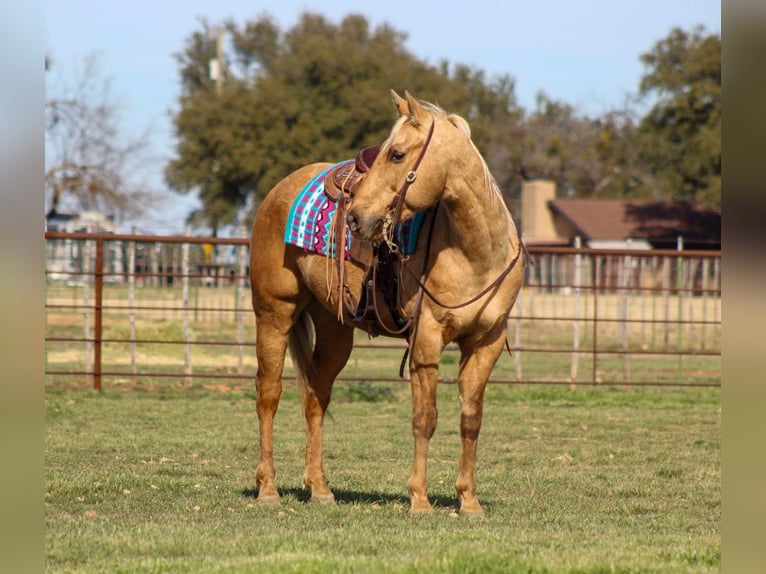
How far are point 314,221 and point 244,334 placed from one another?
14615 millimetres

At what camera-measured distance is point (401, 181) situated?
5594 millimetres

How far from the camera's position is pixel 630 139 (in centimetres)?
6281

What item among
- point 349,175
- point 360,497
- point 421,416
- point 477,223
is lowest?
point 360,497

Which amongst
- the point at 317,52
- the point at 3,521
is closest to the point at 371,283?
the point at 3,521

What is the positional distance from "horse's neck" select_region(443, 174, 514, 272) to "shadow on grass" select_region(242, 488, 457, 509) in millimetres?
1568

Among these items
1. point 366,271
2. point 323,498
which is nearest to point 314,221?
point 366,271

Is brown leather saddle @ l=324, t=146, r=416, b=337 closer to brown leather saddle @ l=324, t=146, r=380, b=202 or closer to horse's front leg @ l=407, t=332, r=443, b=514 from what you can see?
brown leather saddle @ l=324, t=146, r=380, b=202


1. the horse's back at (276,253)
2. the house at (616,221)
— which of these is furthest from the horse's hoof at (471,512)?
the house at (616,221)

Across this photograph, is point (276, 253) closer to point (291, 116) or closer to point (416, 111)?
point (416, 111)

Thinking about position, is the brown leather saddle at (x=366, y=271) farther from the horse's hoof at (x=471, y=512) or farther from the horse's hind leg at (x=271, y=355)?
the horse's hoof at (x=471, y=512)

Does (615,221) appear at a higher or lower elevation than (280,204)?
higher

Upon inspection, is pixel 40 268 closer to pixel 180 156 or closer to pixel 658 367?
pixel 658 367

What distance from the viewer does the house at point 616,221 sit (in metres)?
46.2

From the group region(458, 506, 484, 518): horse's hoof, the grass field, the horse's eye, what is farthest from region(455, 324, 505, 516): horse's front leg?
the grass field
